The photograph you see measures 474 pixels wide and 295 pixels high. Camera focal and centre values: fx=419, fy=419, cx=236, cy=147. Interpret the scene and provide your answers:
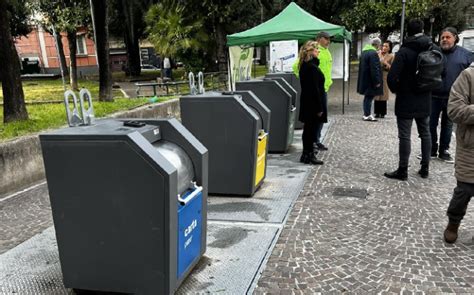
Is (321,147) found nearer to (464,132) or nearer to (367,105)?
(367,105)

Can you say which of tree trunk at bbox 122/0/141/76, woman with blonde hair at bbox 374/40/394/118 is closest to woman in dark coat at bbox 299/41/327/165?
woman with blonde hair at bbox 374/40/394/118

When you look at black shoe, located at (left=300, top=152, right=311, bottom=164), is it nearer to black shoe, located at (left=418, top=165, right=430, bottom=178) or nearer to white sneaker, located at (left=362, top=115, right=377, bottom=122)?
black shoe, located at (left=418, top=165, right=430, bottom=178)

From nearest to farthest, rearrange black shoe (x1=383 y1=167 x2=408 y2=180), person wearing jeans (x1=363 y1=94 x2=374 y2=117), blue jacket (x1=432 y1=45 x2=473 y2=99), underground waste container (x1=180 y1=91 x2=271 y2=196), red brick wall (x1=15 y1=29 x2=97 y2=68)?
underground waste container (x1=180 y1=91 x2=271 y2=196) → black shoe (x1=383 y1=167 x2=408 y2=180) → blue jacket (x1=432 y1=45 x2=473 y2=99) → person wearing jeans (x1=363 y1=94 x2=374 y2=117) → red brick wall (x1=15 y1=29 x2=97 y2=68)

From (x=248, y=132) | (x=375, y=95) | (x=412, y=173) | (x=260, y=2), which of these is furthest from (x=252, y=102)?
(x=260, y=2)

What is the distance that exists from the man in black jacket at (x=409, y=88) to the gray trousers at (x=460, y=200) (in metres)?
1.75

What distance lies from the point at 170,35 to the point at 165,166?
16740 mm

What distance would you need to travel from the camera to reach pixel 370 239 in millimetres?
3732

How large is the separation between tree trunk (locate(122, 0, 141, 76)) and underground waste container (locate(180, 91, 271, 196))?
21.6 metres

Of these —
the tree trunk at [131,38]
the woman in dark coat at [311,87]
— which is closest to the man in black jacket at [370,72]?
the woman in dark coat at [311,87]

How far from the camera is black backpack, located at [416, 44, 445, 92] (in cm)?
477

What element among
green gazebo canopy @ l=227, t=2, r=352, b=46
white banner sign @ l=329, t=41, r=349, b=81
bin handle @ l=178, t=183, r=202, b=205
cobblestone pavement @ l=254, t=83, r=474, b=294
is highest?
green gazebo canopy @ l=227, t=2, r=352, b=46

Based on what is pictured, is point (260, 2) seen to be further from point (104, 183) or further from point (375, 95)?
point (104, 183)

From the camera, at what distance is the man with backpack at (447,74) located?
18.9 ft

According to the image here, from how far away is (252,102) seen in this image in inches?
205
